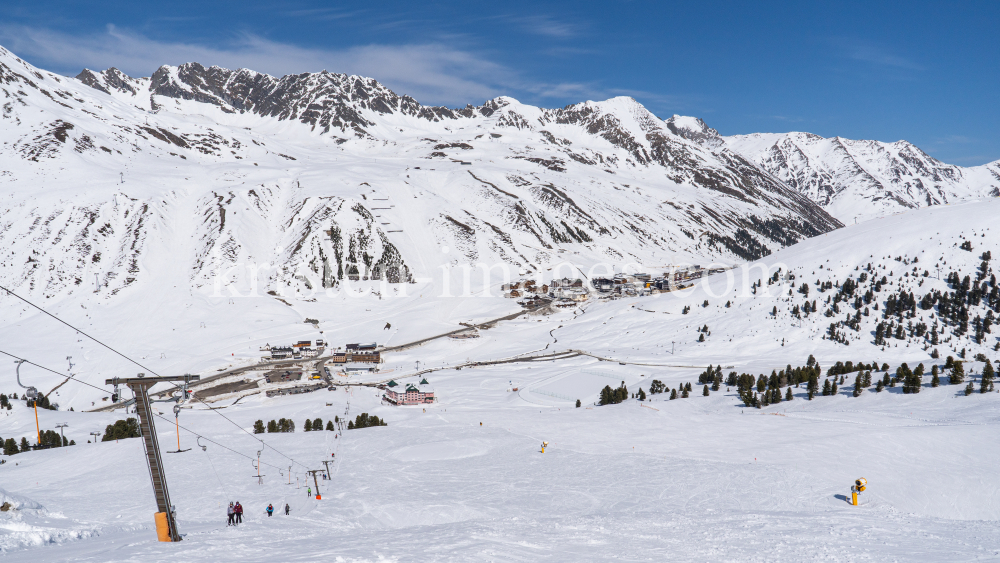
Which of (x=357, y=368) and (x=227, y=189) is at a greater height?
(x=227, y=189)

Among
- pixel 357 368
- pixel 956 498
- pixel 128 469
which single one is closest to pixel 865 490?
pixel 956 498

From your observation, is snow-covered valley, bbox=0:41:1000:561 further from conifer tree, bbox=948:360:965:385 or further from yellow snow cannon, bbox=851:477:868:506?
conifer tree, bbox=948:360:965:385

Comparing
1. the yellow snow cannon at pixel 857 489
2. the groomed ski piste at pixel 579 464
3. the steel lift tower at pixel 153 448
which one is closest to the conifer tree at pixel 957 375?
the groomed ski piste at pixel 579 464

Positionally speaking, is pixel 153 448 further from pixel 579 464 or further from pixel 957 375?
pixel 957 375

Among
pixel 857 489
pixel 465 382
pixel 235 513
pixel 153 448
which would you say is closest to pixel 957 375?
pixel 857 489

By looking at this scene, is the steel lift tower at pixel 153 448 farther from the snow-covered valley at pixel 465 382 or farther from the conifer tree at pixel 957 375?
the conifer tree at pixel 957 375

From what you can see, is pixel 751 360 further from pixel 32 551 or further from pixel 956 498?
pixel 32 551

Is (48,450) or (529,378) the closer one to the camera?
(48,450)

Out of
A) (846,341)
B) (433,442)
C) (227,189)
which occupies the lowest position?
(433,442)
